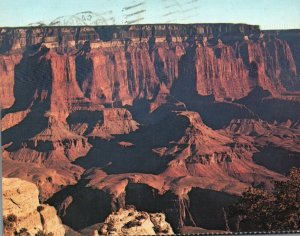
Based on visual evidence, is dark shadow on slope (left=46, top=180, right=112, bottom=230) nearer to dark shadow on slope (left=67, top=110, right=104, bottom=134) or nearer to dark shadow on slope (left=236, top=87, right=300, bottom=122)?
dark shadow on slope (left=67, top=110, right=104, bottom=134)

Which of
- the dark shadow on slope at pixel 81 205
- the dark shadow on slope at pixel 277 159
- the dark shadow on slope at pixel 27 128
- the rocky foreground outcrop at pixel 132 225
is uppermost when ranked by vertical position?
the dark shadow on slope at pixel 27 128

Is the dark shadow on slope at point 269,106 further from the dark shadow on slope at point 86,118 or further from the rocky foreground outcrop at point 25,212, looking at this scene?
the rocky foreground outcrop at point 25,212

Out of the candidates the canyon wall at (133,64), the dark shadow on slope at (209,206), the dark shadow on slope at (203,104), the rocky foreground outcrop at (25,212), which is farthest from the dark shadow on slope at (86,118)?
the rocky foreground outcrop at (25,212)

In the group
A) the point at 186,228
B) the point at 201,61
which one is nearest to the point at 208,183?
the point at 186,228

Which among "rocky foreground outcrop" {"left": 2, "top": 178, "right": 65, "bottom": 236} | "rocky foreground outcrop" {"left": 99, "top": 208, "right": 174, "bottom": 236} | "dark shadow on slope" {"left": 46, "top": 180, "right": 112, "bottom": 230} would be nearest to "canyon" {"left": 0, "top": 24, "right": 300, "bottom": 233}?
"dark shadow on slope" {"left": 46, "top": 180, "right": 112, "bottom": 230}

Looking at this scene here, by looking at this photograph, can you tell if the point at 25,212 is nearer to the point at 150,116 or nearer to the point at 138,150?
the point at 138,150

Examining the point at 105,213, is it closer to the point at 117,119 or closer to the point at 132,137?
the point at 132,137

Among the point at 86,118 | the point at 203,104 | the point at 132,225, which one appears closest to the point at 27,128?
the point at 86,118
